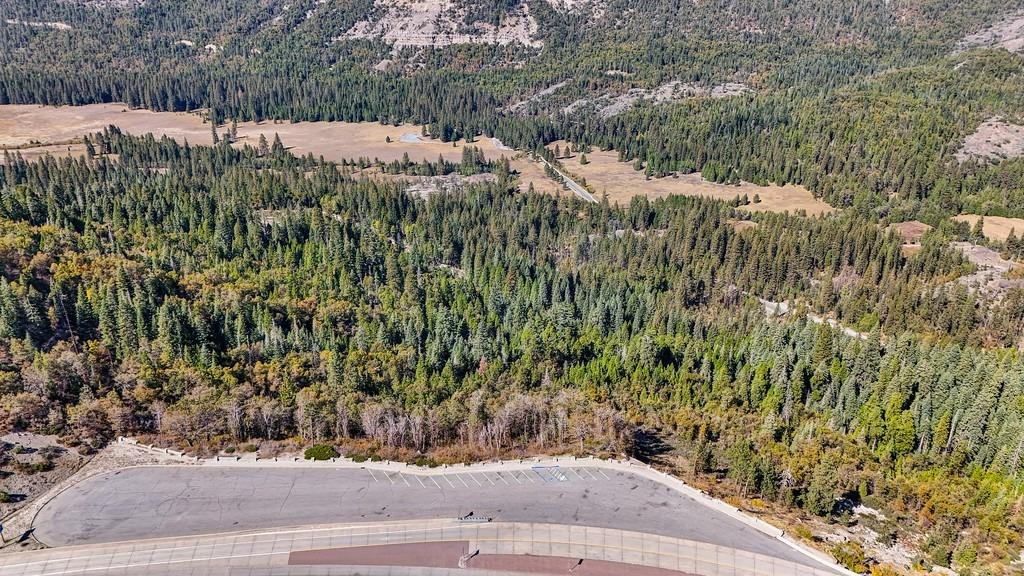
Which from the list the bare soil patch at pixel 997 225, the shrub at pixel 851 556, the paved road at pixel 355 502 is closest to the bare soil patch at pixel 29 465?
the paved road at pixel 355 502

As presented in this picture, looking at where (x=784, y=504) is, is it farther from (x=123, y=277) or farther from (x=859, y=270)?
(x=123, y=277)

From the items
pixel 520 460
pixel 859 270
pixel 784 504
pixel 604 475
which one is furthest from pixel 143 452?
pixel 859 270

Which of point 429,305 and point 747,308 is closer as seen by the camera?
point 429,305

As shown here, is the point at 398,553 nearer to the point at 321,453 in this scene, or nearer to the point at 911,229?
the point at 321,453

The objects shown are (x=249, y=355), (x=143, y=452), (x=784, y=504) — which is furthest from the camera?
(x=249, y=355)

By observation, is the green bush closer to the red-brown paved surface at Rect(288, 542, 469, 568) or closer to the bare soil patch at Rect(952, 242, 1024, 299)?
the red-brown paved surface at Rect(288, 542, 469, 568)

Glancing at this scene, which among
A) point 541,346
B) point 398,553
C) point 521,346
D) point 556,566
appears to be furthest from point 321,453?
point 541,346

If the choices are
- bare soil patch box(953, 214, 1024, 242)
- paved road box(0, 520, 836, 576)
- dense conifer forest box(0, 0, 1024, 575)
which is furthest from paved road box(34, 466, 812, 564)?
bare soil patch box(953, 214, 1024, 242)
